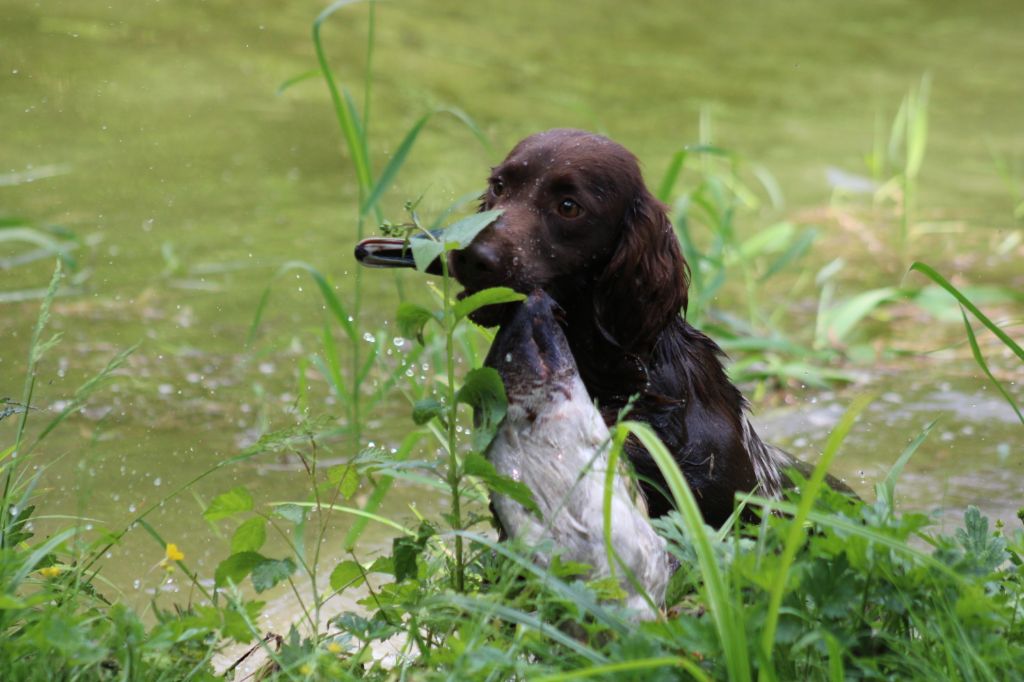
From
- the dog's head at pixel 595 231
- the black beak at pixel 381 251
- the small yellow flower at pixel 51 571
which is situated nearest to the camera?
the small yellow flower at pixel 51 571

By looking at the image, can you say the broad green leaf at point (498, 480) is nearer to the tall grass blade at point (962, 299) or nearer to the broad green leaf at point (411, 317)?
the broad green leaf at point (411, 317)

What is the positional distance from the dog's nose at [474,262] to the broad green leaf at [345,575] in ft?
2.45

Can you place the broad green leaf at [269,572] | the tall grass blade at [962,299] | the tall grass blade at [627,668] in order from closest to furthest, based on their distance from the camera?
the tall grass blade at [627,668], the broad green leaf at [269,572], the tall grass blade at [962,299]

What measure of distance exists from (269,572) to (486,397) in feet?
1.62

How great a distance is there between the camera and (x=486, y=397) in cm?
238

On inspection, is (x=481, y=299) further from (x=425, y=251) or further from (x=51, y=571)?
(x=51, y=571)

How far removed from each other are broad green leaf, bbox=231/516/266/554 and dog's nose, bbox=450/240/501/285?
779 millimetres

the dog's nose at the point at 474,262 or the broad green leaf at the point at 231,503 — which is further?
the dog's nose at the point at 474,262

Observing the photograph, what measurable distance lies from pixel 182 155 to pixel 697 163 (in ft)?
9.20

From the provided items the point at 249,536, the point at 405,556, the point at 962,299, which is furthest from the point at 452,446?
the point at 962,299

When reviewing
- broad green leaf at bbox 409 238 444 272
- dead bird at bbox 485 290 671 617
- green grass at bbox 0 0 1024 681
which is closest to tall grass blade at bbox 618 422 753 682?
green grass at bbox 0 0 1024 681

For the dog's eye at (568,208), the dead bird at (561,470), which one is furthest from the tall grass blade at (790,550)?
the dog's eye at (568,208)

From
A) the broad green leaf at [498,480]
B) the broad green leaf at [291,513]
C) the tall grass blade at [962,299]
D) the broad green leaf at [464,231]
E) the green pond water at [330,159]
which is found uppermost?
the broad green leaf at [464,231]

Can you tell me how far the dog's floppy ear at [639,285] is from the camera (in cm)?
329
